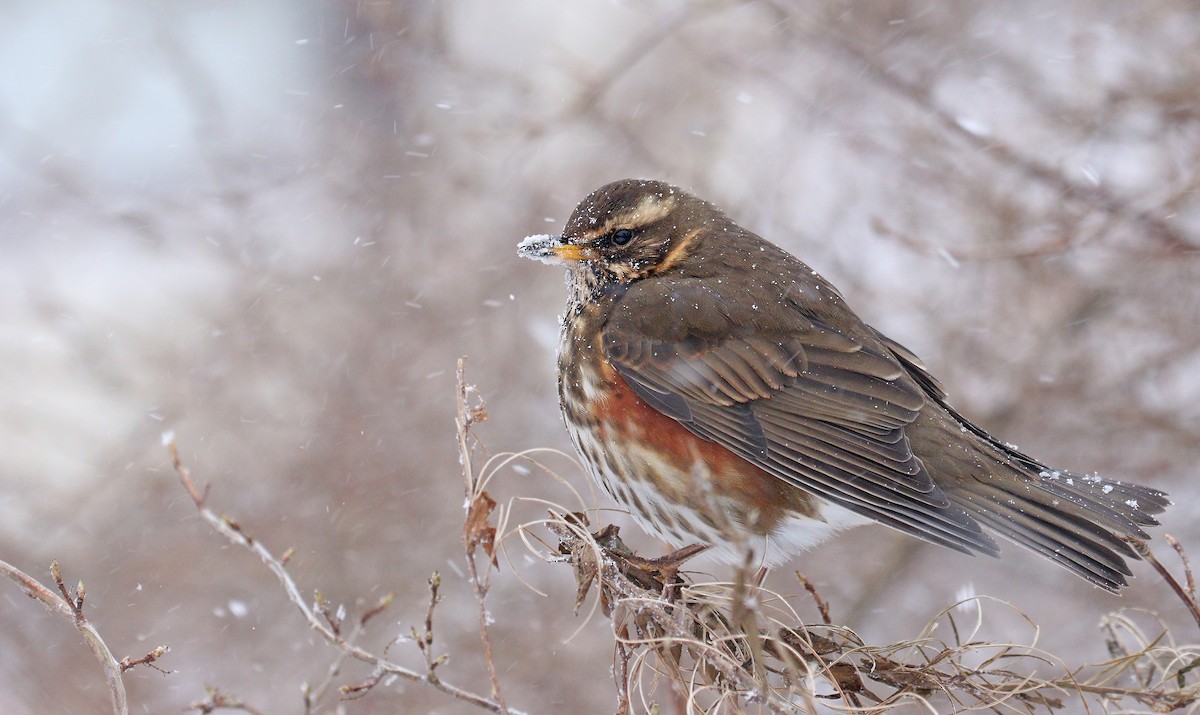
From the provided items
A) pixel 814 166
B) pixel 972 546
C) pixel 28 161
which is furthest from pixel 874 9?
pixel 28 161

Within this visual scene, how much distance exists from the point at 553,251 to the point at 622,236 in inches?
12.2

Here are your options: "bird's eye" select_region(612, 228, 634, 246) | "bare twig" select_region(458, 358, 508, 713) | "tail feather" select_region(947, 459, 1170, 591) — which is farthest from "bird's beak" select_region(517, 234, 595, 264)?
"tail feather" select_region(947, 459, 1170, 591)

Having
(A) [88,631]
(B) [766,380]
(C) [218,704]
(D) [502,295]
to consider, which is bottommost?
(C) [218,704]

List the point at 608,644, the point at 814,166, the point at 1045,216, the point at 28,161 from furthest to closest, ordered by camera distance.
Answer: the point at 28,161, the point at 814,166, the point at 608,644, the point at 1045,216

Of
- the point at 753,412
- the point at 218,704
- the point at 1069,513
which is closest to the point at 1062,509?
the point at 1069,513

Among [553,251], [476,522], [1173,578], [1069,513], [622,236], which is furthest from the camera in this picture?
[622,236]

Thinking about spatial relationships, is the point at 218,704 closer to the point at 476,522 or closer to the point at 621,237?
the point at 476,522

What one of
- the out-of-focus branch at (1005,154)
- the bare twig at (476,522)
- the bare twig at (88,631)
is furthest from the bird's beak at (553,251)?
the out-of-focus branch at (1005,154)

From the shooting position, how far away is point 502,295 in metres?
7.62

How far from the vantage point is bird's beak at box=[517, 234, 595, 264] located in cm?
422

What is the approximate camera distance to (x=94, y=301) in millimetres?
7633

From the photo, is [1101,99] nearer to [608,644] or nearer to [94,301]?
[608,644]

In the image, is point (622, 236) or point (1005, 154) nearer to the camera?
point (622, 236)

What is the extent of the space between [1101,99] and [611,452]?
14.5ft
